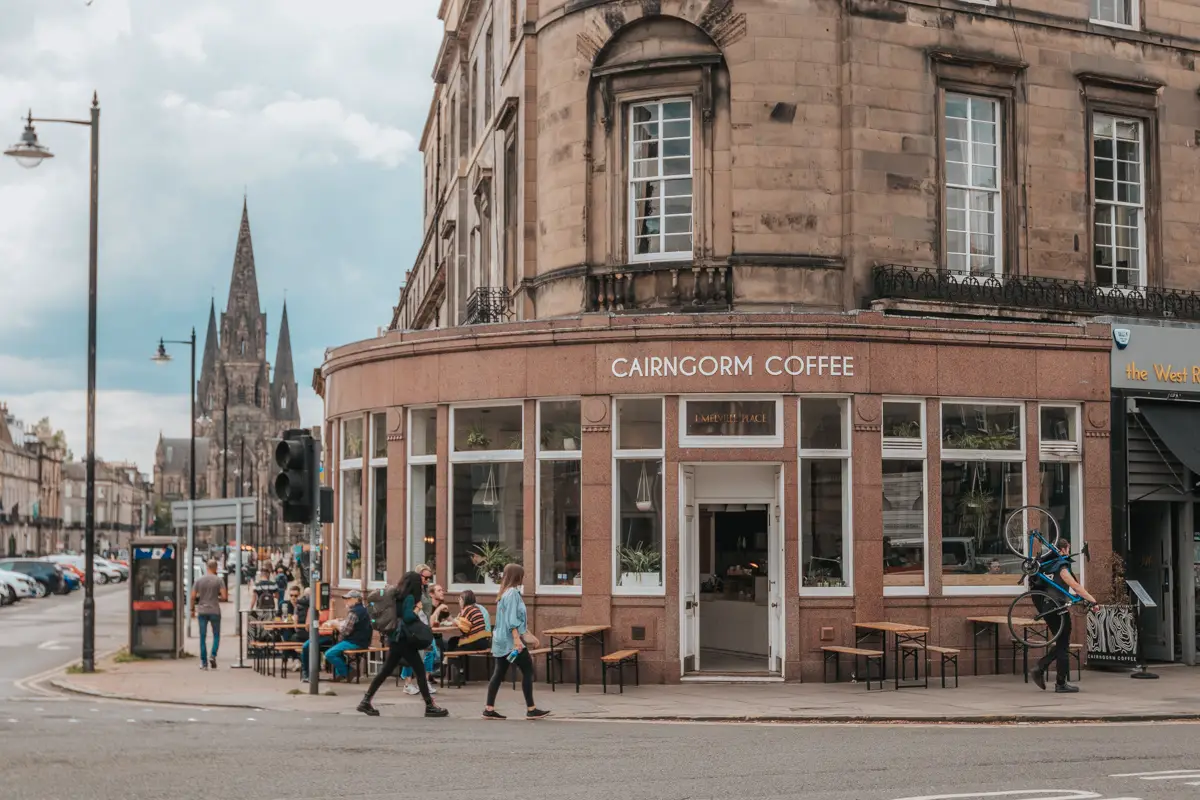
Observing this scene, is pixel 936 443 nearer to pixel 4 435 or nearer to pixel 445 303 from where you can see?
pixel 445 303

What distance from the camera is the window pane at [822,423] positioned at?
66.0ft

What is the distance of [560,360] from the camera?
20.4m

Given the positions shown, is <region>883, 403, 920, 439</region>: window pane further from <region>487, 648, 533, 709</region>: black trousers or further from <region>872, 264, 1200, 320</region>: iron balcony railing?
<region>487, 648, 533, 709</region>: black trousers

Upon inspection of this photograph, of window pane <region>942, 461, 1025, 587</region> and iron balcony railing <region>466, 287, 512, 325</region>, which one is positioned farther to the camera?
iron balcony railing <region>466, 287, 512, 325</region>

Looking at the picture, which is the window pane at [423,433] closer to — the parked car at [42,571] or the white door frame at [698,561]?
the white door frame at [698,561]

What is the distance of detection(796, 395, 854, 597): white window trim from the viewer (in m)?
19.9

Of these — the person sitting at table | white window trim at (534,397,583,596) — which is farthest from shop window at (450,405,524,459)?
the person sitting at table

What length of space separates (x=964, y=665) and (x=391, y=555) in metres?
Answer: 8.25

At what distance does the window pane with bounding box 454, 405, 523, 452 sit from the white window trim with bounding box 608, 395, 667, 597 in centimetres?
143

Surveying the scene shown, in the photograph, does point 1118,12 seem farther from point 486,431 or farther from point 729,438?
point 486,431

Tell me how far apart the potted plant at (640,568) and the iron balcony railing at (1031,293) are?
4936mm

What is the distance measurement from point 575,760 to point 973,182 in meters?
13.2

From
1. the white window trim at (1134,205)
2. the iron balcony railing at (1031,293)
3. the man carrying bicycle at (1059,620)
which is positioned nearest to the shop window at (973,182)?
the iron balcony railing at (1031,293)

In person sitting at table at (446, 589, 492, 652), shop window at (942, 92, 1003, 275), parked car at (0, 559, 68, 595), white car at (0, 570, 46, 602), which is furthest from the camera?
parked car at (0, 559, 68, 595)
